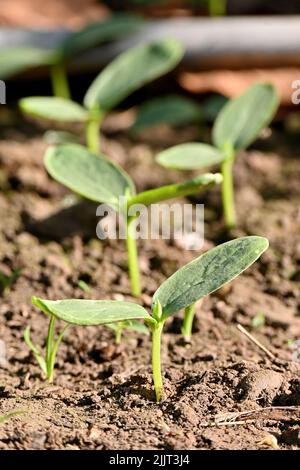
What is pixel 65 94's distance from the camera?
2.26 m

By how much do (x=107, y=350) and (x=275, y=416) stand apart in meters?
0.35

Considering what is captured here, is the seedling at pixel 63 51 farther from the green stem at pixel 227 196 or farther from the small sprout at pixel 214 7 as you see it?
the green stem at pixel 227 196

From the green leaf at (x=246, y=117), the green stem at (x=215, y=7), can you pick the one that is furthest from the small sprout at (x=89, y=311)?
the green stem at (x=215, y=7)

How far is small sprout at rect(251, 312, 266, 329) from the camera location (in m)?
1.52

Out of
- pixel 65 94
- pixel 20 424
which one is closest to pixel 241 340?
pixel 20 424

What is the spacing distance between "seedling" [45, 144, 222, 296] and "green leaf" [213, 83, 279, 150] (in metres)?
0.31

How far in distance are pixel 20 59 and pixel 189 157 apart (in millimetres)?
652

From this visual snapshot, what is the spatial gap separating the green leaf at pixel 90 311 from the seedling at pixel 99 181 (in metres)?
0.33

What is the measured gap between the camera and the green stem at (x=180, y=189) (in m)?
1.30

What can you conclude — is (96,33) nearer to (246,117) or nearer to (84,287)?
(246,117)

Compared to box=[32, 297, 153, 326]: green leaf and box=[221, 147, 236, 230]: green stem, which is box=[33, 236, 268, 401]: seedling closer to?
box=[32, 297, 153, 326]: green leaf

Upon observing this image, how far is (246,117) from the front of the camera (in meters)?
1.82

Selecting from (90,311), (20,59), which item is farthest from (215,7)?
(90,311)
